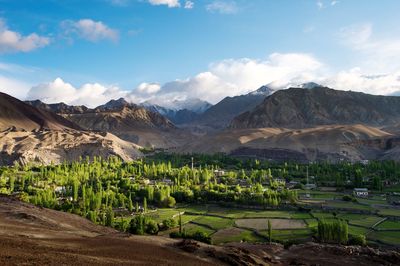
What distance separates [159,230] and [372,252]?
39664mm

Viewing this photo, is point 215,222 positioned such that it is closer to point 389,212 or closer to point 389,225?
point 389,225

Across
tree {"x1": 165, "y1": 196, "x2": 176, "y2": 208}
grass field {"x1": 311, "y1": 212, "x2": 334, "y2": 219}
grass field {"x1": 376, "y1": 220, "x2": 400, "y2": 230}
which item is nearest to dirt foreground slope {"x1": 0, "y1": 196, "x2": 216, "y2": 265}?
grass field {"x1": 376, "y1": 220, "x2": 400, "y2": 230}

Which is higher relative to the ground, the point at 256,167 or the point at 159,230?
the point at 256,167

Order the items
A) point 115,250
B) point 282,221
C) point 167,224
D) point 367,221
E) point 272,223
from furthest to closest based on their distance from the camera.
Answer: point 282,221 < point 367,221 < point 272,223 < point 167,224 < point 115,250

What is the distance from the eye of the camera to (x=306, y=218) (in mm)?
95125

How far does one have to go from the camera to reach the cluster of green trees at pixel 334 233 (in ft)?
235

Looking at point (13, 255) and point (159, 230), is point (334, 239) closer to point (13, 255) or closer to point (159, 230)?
point (159, 230)

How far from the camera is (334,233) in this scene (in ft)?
238

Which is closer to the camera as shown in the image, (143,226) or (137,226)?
(137,226)

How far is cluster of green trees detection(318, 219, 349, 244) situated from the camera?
71.6 meters

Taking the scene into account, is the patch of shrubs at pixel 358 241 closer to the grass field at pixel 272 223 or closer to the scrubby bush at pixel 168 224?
the grass field at pixel 272 223

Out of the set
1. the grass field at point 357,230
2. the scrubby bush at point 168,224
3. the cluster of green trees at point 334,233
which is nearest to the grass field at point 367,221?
the grass field at point 357,230

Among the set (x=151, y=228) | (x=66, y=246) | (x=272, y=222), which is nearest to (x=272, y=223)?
(x=272, y=222)

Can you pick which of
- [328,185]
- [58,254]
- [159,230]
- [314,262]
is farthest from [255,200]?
[58,254]
